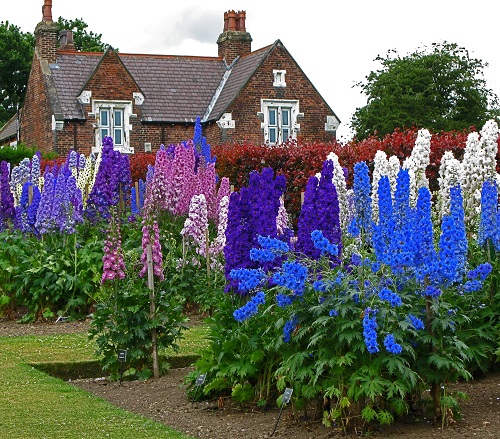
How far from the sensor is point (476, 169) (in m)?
8.37

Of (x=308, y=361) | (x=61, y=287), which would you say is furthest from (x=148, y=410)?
(x=61, y=287)

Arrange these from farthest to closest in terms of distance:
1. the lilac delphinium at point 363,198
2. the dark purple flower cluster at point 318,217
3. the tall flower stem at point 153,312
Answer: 1. the tall flower stem at point 153,312
2. the lilac delphinium at point 363,198
3. the dark purple flower cluster at point 318,217

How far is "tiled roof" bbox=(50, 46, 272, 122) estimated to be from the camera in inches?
1364

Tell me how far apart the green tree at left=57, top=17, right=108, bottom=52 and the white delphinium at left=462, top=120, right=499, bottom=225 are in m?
44.8

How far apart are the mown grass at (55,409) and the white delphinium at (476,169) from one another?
9.31ft

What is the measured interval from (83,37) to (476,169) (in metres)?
46.1

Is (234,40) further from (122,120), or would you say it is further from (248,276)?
(248,276)

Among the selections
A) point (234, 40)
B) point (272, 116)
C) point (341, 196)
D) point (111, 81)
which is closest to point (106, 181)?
point (341, 196)

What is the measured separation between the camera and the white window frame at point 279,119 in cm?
3531

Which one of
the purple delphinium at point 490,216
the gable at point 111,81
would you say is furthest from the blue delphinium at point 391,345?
the gable at point 111,81

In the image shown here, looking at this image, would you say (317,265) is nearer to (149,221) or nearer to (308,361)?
(308,361)

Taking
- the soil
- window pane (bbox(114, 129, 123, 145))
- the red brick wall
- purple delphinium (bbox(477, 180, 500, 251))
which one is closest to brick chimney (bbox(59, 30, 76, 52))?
the red brick wall

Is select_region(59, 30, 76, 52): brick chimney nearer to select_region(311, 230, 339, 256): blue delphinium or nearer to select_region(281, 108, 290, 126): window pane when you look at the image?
select_region(281, 108, 290, 126): window pane

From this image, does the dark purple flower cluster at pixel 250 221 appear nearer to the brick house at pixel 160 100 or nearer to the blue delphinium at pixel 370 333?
the blue delphinium at pixel 370 333
